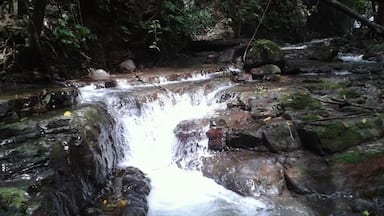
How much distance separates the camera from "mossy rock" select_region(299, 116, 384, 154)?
230 inches

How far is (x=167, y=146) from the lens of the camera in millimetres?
7016

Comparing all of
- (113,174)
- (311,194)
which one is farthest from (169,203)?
(311,194)

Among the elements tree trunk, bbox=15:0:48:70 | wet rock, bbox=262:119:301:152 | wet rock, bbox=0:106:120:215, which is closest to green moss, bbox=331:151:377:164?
wet rock, bbox=262:119:301:152

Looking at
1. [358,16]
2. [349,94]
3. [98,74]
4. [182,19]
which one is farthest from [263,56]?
[358,16]

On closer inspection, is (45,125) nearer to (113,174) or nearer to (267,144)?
(113,174)

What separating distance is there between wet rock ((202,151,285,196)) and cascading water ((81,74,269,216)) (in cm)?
13

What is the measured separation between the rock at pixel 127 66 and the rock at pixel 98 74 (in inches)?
33.3

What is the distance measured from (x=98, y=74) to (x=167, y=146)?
3130 millimetres

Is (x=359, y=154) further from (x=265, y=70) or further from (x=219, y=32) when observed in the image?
(x=219, y=32)

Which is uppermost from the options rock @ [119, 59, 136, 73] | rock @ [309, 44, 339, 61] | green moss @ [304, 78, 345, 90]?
rock @ [309, 44, 339, 61]

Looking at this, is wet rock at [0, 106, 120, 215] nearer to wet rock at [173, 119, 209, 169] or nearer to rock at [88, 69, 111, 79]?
wet rock at [173, 119, 209, 169]

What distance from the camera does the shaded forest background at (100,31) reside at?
7.76 metres

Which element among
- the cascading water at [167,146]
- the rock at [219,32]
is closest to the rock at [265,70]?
the cascading water at [167,146]

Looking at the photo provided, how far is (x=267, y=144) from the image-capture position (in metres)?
6.17
